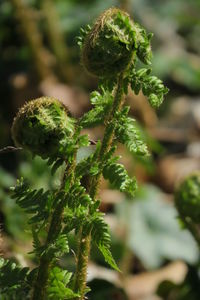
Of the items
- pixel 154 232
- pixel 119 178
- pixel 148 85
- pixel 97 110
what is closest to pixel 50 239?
pixel 119 178

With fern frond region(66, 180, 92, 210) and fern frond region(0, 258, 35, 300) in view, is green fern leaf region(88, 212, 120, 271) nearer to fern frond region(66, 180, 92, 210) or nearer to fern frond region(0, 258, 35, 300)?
fern frond region(66, 180, 92, 210)

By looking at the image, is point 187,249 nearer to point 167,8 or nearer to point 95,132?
point 95,132

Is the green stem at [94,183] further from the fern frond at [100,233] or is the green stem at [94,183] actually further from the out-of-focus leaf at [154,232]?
the out-of-focus leaf at [154,232]

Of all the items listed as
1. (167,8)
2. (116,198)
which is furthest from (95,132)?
(167,8)

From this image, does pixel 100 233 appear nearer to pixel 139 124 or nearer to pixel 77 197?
pixel 77 197

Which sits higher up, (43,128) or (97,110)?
(97,110)

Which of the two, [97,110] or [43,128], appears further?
[97,110]
